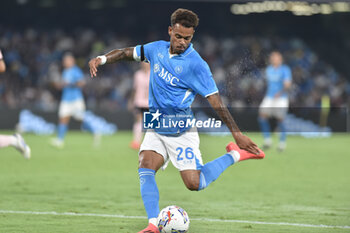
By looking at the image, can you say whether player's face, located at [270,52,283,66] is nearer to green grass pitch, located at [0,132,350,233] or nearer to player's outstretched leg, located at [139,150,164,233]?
green grass pitch, located at [0,132,350,233]

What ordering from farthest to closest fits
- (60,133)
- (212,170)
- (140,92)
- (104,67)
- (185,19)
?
1. (104,67)
2. (60,133)
3. (140,92)
4. (212,170)
5. (185,19)

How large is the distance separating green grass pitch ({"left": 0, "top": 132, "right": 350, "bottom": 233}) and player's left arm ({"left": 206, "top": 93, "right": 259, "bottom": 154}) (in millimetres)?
979

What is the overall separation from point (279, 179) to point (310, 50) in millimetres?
18114

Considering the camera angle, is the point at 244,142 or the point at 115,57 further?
the point at 115,57

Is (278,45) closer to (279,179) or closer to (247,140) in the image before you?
(279,179)

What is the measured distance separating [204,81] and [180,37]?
1.46 ft

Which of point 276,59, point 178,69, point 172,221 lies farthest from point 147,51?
point 276,59

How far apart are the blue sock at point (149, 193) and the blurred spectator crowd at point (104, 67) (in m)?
15.9

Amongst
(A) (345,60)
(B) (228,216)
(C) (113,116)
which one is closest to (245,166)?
(B) (228,216)

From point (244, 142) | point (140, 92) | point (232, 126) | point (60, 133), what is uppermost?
point (232, 126)

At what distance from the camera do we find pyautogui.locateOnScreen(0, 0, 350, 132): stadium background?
23797 millimetres

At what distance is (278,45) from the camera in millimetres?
26891

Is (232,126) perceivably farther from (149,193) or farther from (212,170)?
(149,193)

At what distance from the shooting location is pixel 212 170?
5996mm
